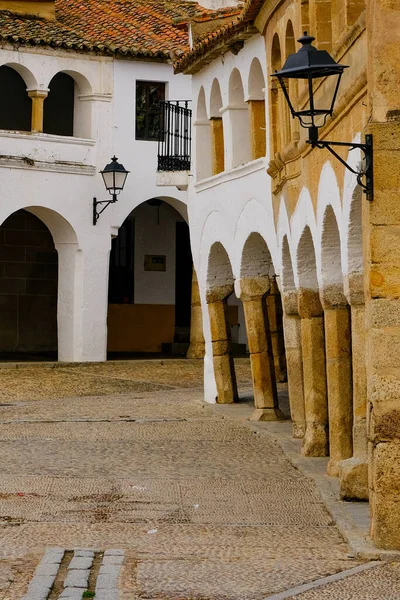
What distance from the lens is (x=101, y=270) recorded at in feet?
85.6

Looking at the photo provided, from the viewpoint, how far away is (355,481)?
10.1 metres

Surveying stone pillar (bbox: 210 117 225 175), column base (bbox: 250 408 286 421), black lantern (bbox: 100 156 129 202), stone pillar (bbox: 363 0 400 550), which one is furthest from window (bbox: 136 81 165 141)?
stone pillar (bbox: 363 0 400 550)

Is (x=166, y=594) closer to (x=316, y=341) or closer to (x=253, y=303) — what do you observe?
(x=316, y=341)

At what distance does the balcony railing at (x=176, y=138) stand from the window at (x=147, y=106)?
2814 millimetres

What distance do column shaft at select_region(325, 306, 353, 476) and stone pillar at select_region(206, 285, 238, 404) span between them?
700 cm

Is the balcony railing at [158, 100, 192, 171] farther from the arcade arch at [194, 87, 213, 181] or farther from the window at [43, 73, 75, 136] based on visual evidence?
the window at [43, 73, 75, 136]

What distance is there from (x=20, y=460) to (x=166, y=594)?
5937 mm

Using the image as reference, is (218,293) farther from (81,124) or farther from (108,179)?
(81,124)

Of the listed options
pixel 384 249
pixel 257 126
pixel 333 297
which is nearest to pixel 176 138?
pixel 257 126

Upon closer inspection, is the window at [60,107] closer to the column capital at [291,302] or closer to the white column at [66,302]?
the white column at [66,302]

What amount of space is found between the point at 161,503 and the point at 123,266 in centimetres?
1890

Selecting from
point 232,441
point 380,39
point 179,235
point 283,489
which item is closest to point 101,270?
point 179,235

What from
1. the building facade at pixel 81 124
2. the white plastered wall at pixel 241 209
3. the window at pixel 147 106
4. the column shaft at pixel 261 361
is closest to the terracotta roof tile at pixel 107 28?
the building facade at pixel 81 124

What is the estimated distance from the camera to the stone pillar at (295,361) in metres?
14.4
